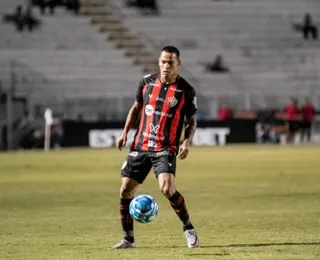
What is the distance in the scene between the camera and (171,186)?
29.3ft

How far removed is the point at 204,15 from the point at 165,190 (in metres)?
32.3

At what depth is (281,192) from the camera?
1628 centimetres

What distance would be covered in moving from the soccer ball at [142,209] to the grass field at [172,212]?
32 centimetres

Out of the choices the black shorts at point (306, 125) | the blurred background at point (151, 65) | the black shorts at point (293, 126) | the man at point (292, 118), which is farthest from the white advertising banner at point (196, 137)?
the black shorts at point (306, 125)

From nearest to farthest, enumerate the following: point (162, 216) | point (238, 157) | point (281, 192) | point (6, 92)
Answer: point (162, 216), point (281, 192), point (238, 157), point (6, 92)

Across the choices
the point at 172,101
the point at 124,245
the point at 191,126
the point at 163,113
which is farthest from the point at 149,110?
the point at 124,245

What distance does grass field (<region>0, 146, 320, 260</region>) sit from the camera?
9.02 meters

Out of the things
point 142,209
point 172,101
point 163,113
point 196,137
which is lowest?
point 196,137

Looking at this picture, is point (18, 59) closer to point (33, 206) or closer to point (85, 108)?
point (85, 108)

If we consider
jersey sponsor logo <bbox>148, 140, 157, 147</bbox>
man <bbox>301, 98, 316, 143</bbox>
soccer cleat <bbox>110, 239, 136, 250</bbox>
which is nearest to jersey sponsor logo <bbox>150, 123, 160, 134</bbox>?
jersey sponsor logo <bbox>148, 140, 157, 147</bbox>

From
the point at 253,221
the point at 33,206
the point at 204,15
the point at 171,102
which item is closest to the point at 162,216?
the point at 253,221

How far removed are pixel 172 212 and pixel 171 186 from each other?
171 inches

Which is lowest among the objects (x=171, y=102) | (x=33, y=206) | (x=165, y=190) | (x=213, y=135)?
(x=213, y=135)

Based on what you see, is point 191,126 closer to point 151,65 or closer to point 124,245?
point 124,245
